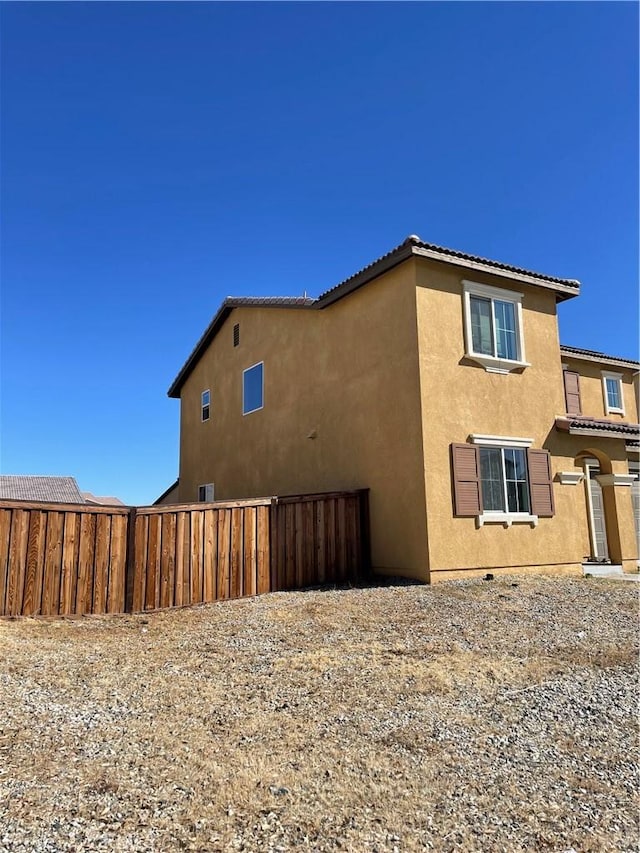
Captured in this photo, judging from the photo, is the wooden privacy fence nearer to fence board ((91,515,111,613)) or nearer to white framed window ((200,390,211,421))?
fence board ((91,515,111,613))

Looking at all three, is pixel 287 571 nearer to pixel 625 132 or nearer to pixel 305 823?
pixel 305 823

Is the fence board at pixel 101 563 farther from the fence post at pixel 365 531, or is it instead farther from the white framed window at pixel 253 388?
the white framed window at pixel 253 388

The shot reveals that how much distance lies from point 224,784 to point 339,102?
41.4ft

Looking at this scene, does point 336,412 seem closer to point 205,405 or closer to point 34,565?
point 34,565

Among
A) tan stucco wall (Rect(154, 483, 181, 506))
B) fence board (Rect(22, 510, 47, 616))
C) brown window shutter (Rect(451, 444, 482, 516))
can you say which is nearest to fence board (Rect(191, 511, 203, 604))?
fence board (Rect(22, 510, 47, 616))

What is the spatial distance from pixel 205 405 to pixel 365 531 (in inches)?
399

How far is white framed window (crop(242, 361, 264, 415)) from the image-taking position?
16.4 metres

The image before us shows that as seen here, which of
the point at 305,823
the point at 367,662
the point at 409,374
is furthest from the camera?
the point at 409,374

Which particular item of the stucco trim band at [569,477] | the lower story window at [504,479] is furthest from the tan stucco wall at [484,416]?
the lower story window at [504,479]

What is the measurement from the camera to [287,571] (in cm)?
1027

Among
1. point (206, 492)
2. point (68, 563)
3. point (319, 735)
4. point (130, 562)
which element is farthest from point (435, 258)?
point (206, 492)

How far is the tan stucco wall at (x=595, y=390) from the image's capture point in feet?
57.9

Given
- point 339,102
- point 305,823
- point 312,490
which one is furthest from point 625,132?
point 305,823

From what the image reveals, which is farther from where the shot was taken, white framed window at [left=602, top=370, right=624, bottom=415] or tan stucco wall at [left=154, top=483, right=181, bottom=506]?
tan stucco wall at [left=154, top=483, right=181, bottom=506]
